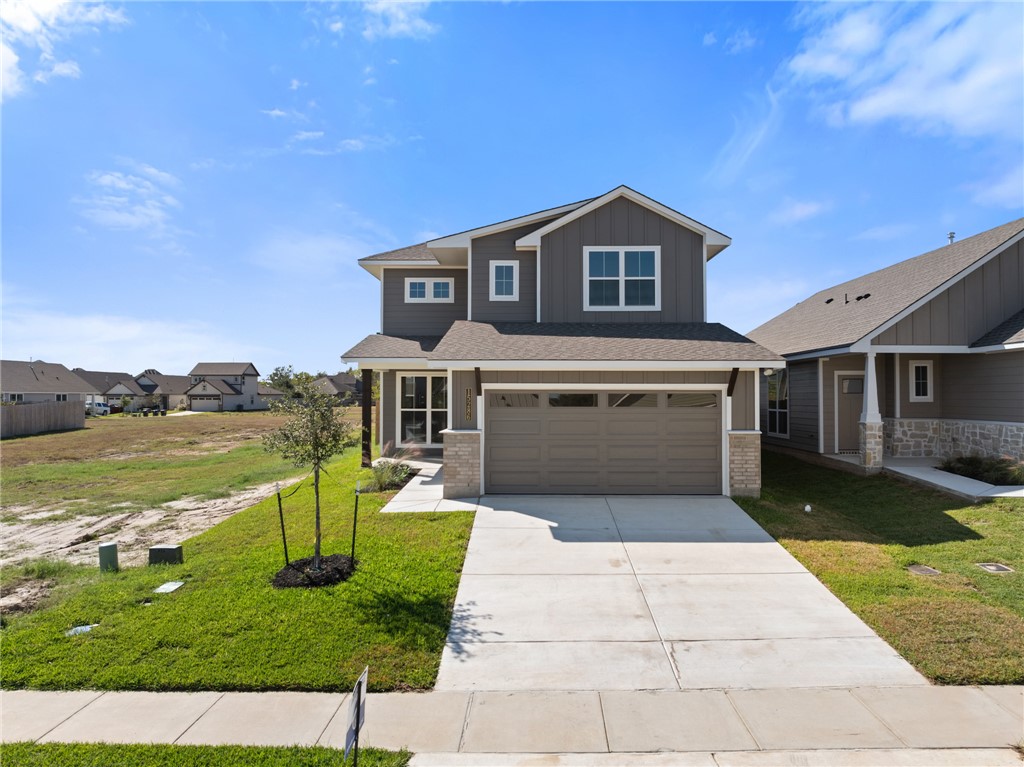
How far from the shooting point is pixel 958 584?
21.0 ft

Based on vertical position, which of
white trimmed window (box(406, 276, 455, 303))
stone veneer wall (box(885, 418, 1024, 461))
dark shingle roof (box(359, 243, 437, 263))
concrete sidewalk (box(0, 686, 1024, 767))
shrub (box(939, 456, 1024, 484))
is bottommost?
concrete sidewalk (box(0, 686, 1024, 767))

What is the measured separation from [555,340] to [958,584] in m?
7.62

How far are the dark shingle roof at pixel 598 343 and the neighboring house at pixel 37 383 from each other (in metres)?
44.1

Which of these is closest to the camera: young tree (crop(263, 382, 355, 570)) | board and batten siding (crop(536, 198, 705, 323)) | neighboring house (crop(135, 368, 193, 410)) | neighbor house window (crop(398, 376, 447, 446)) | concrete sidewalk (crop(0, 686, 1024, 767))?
concrete sidewalk (crop(0, 686, 1024, 767))

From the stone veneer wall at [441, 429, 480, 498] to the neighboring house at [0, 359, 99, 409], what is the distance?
44165 millimetres

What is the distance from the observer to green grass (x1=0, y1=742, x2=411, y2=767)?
3506mm

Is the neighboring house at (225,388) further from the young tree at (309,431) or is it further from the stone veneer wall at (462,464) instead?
the young tree at (309,431)

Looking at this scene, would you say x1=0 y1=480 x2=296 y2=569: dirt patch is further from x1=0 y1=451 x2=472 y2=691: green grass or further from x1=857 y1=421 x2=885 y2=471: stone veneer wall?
x1=857 y1=421 x2=885 y2=471: stone veneer wall

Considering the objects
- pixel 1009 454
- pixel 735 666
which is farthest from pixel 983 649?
pixel 1009 454

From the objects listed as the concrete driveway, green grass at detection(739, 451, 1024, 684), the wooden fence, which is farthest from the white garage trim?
the wooden fence

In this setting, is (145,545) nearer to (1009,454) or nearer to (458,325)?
(458,325)

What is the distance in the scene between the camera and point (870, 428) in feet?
40.7

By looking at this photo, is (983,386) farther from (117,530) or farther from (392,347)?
(117,530)

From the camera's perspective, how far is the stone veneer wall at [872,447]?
12344mm
